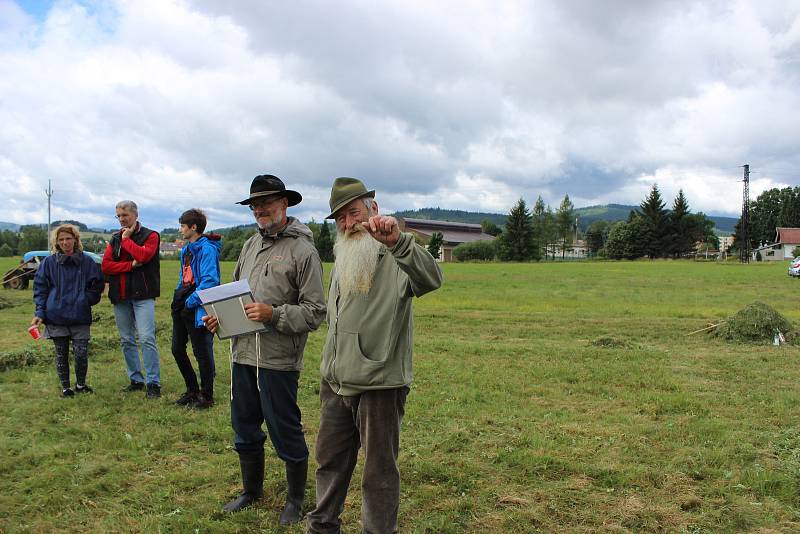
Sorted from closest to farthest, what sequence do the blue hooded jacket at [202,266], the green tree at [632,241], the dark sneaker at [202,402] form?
the blue hooded jacket at [202,266] → the dark sneaker at [202,402] → the green tree at [632,241]

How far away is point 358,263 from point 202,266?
3.37m

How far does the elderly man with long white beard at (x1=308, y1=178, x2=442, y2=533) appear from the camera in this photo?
304 cm

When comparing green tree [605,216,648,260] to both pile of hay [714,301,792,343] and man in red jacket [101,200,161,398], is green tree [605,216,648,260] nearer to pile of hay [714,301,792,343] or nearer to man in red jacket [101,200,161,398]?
pile of hay [714,301,792,343]

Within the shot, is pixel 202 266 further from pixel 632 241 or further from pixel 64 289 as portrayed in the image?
pixel 632 241

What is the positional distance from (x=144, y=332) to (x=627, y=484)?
5.53 metres

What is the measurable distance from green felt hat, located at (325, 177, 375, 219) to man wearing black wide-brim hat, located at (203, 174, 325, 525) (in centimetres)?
74

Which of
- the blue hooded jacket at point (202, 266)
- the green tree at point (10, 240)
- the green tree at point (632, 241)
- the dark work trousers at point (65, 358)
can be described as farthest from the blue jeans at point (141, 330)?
the green tree at point (10, 240)

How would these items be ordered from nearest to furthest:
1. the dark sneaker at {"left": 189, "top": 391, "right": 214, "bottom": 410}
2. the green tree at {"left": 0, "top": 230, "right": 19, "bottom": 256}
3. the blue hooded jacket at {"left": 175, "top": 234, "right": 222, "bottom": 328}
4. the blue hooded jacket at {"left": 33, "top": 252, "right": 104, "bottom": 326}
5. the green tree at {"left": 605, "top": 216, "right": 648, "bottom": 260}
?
the blue hooded jacket at {"left": 175, "top": 234, "right": 222, "bottom": 328} < the dark sneaker at {"left": 189, "top": 391, "right": 214, "bottom": 410} < the blue hooded jacket at {"left": 33, "top": 252, "right": 104, "bottom": 326} < the green tree at {"left": 605, "top": 216, "right": 648, "bottom": 260} < the green tree at {"left": 0, "top": 230, "right": 19, "bottom": 256}

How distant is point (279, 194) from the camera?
12.5ft

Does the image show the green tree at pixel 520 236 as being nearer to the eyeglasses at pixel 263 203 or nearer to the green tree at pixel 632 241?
the green tree at pixel 632 241

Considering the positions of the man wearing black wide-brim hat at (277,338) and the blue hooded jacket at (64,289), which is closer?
the man wearing black wide-brim hat at (277,338)

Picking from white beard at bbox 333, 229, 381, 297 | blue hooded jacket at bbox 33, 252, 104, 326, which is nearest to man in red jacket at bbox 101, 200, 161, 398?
blue hooded jacket at bbox 33, 252, 104, 326

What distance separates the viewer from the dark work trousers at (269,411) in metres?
3.66

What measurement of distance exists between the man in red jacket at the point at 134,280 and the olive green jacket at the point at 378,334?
4.41 m
